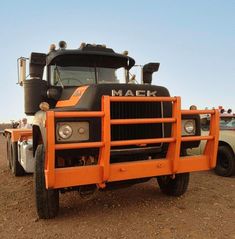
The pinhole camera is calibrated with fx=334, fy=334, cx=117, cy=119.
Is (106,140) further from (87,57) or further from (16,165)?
(16,165)

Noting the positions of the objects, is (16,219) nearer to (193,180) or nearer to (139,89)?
(139,89)

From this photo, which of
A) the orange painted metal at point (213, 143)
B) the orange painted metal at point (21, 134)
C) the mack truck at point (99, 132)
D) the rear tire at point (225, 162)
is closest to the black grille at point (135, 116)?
the mack truck at point (99, 132)

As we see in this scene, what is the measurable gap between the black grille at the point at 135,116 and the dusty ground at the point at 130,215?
1152 millimetres

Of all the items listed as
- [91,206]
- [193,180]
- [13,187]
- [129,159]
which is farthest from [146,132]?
[13,187]

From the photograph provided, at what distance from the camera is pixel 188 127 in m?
4.89

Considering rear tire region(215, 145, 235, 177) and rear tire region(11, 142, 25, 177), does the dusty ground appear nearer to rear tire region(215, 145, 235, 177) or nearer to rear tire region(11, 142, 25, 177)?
rear tire region(215, 145, 235, 177)

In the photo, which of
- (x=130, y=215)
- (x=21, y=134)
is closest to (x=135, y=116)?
(x=130, y=215)

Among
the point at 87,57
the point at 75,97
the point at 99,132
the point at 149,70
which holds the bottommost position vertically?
the point at 99,132

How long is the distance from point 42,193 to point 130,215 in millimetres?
1281

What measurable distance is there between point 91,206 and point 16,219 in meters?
1.15

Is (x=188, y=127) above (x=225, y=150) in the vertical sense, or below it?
above

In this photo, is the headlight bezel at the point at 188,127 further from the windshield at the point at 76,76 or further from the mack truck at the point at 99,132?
the windshield at the point at 76,76

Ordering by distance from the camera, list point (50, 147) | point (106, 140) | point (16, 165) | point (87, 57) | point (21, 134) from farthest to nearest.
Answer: point (16, 165) → point (21, 134) → point (87, 57) → point (106, 140) → point (50, 147)

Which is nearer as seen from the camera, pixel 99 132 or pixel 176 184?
pixel 99 132
